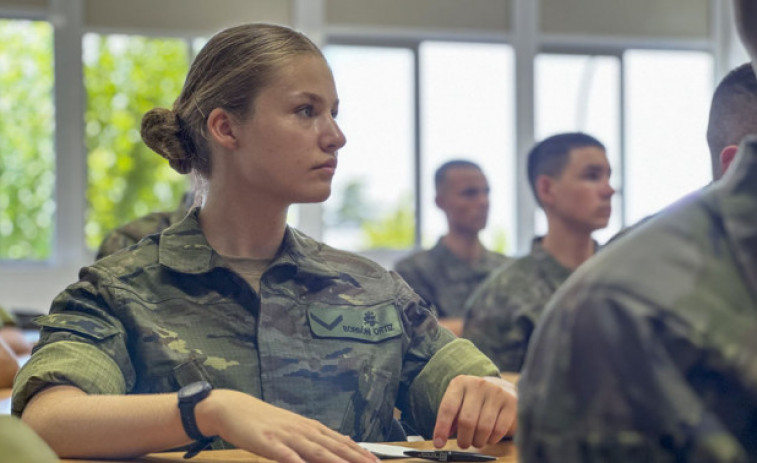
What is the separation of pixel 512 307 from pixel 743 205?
3.13 meters

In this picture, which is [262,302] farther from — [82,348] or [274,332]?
[82,348]

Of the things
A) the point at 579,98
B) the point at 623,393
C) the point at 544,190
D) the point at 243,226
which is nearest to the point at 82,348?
the point at 243,226

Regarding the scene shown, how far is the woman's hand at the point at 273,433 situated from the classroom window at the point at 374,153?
251 inches

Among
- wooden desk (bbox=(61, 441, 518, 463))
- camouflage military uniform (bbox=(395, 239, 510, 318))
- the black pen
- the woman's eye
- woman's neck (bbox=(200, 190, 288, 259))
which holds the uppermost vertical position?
the woman's eye

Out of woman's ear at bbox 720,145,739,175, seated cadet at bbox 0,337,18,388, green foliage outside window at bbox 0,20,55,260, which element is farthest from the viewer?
green foliage outside window at bbox 0,20,55,260

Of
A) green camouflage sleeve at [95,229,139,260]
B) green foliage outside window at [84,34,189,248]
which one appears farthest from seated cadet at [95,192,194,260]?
green foliage outside window at [84,34,189,248]

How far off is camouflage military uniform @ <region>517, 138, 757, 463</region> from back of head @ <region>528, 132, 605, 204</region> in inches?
155

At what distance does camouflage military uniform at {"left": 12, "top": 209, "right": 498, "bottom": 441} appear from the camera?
159 cm

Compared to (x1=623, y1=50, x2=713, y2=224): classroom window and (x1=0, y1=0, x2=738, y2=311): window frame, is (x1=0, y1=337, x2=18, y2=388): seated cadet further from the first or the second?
(x1=623, y1=50, x2=713, y2=224): classroom window

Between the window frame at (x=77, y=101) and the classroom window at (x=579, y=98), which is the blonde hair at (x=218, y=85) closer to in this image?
the window frame at (x=77, y=101)

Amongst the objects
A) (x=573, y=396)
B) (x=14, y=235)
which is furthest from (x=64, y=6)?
(x=573, y=396)

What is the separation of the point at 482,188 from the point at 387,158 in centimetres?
196

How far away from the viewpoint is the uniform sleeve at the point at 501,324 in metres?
3.46

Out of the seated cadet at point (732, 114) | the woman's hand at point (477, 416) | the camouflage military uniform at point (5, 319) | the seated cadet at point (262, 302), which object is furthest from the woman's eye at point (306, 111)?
the camouflage military uniform at point (5, 319)
